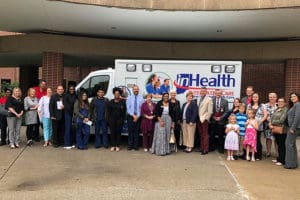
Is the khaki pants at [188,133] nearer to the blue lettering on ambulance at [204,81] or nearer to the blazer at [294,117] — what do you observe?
the blue lettering on ambulance at [204,81]

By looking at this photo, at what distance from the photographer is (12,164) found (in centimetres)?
867

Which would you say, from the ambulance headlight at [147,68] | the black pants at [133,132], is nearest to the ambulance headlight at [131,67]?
the ambulance headlight at [147,68]

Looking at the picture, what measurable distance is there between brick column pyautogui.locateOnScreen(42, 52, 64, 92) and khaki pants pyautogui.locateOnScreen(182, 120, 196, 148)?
6338 millimetres

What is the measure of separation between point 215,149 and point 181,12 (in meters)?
3.78

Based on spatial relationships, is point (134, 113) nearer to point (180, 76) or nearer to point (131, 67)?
point (131, 67)

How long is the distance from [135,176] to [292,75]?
30.2ft

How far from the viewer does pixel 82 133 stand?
1059 centimetres

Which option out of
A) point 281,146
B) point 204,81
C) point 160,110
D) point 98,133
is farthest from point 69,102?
point 281,146

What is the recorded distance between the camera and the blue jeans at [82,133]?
34.5ft

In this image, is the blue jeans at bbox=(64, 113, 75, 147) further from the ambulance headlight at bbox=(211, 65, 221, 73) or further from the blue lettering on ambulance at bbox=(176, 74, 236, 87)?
the ambulance headlight at bbox=(211, 65, 221, 73)

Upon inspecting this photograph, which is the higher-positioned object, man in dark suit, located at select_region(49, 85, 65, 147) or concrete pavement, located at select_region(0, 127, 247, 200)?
man in dark suit, located at select_region(49, 85, 65, 147)

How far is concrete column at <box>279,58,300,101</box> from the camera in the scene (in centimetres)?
1477

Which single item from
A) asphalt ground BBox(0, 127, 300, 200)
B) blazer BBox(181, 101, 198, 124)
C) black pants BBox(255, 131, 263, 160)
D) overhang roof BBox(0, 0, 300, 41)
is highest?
overhang roof BBox(0, 0, 300, 41)

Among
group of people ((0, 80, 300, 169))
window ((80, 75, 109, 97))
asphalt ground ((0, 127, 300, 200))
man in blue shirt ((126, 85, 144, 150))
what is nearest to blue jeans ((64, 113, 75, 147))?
group of people ((0, 80, 300, 169))
